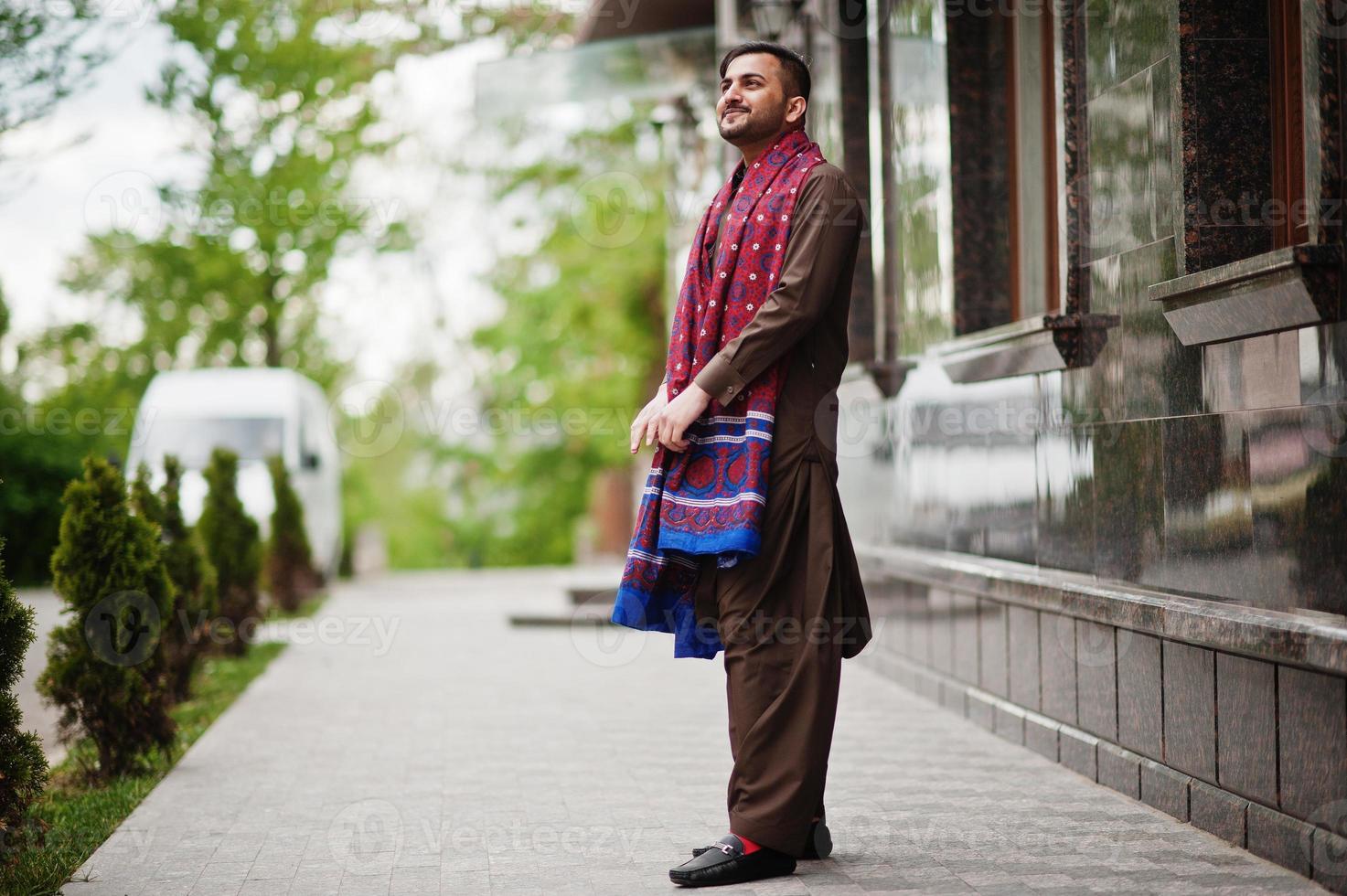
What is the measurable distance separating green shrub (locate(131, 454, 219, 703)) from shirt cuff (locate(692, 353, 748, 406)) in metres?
4.05

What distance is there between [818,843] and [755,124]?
2.05 metres

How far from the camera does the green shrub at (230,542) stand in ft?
32.4

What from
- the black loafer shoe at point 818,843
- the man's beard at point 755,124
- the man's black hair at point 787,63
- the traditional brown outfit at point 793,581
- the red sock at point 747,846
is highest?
the man's black hair at point 787,63

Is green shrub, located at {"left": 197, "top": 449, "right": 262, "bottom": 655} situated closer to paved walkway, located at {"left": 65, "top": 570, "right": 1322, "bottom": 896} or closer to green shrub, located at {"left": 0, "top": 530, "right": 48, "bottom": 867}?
paved walkway, located at {"left": 65, "top": 570, "right": 1322, "bottom": 896}

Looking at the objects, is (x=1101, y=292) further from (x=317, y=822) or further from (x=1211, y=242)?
(x=317, y=822)

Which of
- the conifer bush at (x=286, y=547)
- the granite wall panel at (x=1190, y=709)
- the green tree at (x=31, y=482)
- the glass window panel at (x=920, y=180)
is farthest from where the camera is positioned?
the green tree at (x=31, y=482)

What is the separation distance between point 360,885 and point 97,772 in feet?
7.63

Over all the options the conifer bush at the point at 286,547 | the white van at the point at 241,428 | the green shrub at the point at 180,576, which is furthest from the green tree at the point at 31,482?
the green shrub at the point at 180,576

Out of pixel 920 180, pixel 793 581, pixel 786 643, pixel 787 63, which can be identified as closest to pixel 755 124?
pixel 787 63

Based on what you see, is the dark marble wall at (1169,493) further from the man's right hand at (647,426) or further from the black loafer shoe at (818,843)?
the man's right hand at (647,426)

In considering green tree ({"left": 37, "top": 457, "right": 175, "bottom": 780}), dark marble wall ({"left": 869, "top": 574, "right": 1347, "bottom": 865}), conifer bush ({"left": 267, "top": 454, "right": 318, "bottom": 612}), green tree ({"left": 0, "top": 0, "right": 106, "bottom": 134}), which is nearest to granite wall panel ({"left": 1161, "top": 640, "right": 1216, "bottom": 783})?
dark marble wall ({"left": 869, "top": 574, "right": 1347, "bottom": 865})

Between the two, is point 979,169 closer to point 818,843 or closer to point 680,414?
point 680,414

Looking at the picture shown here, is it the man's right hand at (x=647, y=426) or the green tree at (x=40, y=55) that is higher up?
the green tree at (x=40, y=55)

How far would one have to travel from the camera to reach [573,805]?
16.6ft
